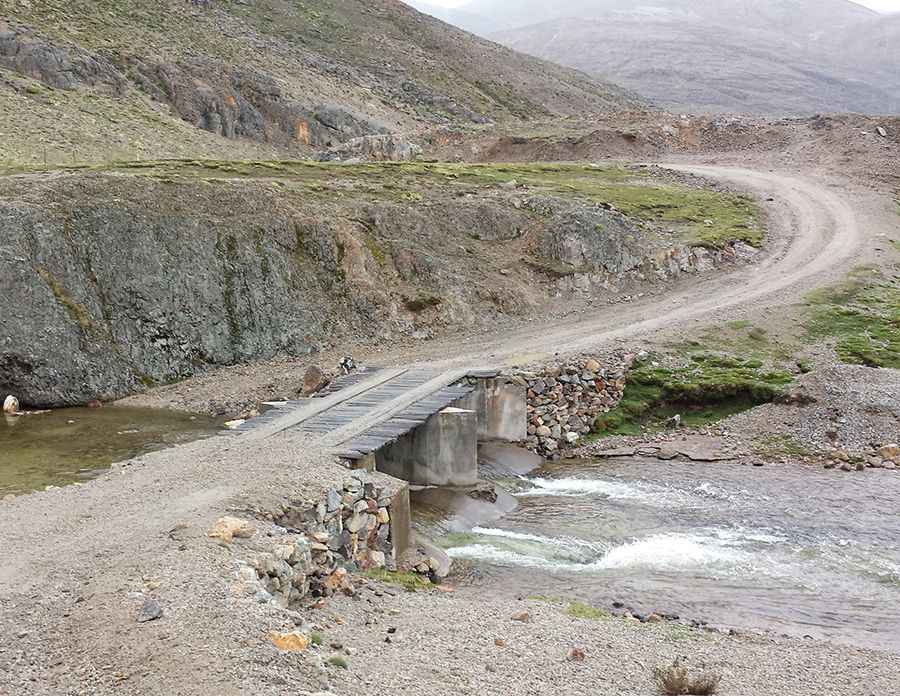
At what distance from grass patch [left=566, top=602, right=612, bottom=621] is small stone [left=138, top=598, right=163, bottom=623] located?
6.10m

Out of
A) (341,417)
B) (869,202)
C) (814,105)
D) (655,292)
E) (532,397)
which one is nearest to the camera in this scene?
(341,417)

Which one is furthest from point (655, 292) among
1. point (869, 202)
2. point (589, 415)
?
point (869, 202)

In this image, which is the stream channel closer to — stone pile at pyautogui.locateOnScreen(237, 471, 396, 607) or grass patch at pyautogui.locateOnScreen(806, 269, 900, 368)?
stone pile at pyautogui.locateOnScreen(237, 471, 396, 607)

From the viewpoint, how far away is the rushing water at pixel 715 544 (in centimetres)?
1404

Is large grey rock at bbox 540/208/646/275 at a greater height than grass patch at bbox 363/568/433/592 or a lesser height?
greater

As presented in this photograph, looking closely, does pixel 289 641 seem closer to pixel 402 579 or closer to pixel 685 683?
pixel 685 683

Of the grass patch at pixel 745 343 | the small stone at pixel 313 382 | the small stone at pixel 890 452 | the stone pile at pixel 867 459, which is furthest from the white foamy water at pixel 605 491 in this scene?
the grass patch at pixel 745 343

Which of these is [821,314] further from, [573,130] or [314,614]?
[573,130]

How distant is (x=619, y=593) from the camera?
575 inches

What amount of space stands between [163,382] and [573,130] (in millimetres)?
38183

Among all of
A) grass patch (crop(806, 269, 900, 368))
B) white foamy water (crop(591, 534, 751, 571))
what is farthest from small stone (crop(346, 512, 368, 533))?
grass patch (crop(806, 269, 900, 368))

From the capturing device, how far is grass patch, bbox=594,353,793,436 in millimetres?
25531

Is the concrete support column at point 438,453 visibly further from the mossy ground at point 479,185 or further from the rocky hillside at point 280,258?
the mossy ground at point 479,185

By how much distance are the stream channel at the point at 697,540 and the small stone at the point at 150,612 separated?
666 cm
